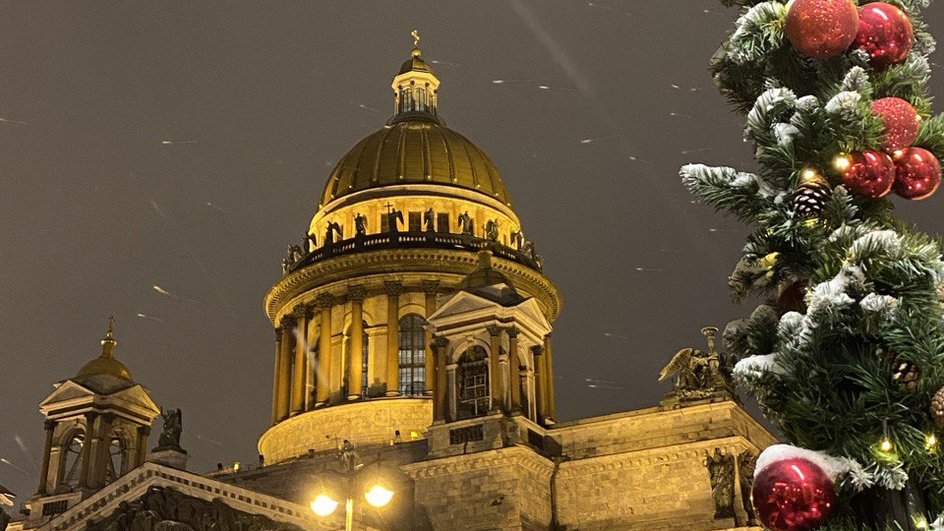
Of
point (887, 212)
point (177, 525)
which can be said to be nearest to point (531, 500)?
point (177, 525)

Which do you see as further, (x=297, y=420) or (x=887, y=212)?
(x=297, y=420)

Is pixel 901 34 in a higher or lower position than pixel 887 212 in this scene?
higher

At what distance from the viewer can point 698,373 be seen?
33719mm

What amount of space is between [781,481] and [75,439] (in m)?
41.4

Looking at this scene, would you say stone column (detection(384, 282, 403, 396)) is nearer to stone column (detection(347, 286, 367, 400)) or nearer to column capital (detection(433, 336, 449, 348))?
stone column (detection(347, 286, 367, 400))

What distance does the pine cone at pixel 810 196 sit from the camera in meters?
7.13

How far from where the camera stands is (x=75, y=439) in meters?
43.3

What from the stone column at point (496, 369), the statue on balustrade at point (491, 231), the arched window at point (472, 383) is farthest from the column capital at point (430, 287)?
the stone column at point (496, 369)

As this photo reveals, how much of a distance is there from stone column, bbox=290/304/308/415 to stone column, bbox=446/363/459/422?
1346cm

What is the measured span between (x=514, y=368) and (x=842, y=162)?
27357mm

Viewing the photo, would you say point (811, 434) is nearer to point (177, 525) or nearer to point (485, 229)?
point (177, 525)

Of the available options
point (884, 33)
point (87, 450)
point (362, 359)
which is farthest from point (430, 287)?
point (884, 33)

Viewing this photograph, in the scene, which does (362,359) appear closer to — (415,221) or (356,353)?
(356,353)

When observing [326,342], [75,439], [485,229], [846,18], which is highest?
[485,229]
